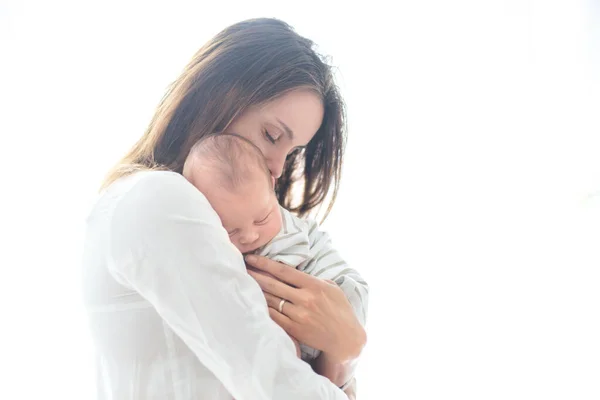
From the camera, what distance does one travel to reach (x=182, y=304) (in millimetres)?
682

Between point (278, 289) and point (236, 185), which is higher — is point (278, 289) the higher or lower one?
the lower one

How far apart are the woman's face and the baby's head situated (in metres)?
0.10

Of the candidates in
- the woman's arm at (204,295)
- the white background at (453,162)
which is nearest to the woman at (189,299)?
the woman's arm at (204,295)

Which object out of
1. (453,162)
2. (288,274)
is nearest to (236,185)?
(288,274)

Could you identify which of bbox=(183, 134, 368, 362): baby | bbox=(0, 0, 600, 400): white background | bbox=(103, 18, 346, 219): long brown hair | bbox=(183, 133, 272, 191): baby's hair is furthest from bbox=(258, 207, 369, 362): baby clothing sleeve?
bbox=(0, 0, 600, 400): white background

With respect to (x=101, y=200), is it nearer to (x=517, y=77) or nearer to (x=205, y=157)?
(x=205, y=157)

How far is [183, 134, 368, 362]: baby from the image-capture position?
3.07 feet

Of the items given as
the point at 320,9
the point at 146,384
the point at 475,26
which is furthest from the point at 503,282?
the point at 146,384

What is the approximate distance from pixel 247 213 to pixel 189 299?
0.28 m

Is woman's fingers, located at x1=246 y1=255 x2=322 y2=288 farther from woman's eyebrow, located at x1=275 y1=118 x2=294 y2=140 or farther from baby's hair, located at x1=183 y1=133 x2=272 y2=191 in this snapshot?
woman's eyebrow, located at x1=275 y1=118 x2=294 y2=140

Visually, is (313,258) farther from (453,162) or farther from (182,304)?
(453,162)

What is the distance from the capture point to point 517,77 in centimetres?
237

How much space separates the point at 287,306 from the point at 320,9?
60.3 inches

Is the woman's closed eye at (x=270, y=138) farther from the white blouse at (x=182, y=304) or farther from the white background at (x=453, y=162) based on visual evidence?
the white background at (x=453, y=162)
